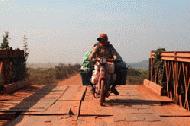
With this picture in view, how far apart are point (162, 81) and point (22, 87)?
17.1 feet

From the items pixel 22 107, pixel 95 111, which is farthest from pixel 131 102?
pixel 22 107

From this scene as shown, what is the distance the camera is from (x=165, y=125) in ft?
29.6

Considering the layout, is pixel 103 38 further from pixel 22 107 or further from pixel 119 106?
pixel 22 107

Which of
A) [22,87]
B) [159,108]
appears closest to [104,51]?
[159,108]

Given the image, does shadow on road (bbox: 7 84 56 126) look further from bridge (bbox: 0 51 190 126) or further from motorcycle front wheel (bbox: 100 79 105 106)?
motorcycle front wheel (bbox: 100 79 105 106)

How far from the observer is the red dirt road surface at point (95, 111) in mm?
9422

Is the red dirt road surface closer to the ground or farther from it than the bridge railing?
closer to the ground

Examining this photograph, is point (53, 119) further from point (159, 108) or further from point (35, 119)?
point (159, 108)

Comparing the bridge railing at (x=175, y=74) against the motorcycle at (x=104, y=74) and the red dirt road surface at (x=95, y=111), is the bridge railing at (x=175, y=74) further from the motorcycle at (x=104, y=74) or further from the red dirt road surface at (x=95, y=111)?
the motorcycle at (x=104, y=74)

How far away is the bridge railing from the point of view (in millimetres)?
11469

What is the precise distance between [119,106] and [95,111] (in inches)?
43.5

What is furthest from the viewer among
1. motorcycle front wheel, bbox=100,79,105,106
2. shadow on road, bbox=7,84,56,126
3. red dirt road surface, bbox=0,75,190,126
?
motorcycle front wheel, bbox=100,79,105,106

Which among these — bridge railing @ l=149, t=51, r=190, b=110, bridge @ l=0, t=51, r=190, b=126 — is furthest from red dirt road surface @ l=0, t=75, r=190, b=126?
bridge railing @ l=149, t=51, r=190, b=110

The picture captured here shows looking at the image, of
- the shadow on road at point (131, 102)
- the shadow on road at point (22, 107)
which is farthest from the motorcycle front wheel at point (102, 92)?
the shadow on road at point (22, 107)
